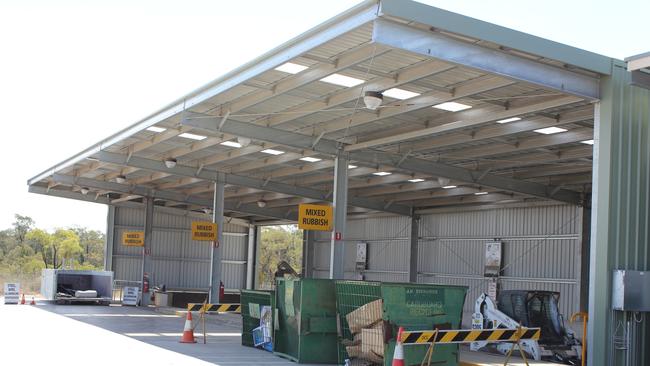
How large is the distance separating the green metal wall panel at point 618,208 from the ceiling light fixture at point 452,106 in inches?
165

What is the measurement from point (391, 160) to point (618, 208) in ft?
34.9

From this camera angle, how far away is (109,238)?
43.2m

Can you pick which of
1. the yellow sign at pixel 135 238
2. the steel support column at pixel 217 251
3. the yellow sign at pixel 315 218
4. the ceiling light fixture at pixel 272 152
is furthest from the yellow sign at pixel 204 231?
the yellow sign at pixel 315 218

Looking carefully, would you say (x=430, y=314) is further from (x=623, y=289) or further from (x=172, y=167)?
(x=172, y=167)

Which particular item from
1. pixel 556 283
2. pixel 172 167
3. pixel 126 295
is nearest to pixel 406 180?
pixel 556 283

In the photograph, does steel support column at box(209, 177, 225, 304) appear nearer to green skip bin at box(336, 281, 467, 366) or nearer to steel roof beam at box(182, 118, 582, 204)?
steel roof beam at box(182, 118, 582, 204)

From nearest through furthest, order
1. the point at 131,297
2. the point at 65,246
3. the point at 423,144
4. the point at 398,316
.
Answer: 1. the point at 398,316
2. the point at 423,144
3. the point at 131,297
4. the point at 65,246

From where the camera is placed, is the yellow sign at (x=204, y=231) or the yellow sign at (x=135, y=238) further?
the yellow sign at (x=135, y=238)

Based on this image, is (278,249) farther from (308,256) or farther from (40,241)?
(308,256)

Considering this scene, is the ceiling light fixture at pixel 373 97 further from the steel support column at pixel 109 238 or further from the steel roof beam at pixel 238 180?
the steel support column at pixel 109 238

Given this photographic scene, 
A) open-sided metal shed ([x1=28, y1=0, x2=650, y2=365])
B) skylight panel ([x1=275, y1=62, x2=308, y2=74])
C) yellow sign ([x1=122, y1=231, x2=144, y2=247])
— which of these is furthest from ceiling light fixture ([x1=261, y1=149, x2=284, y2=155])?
yellow sign ([x1=122, y1=231, x2=144, y2=247])

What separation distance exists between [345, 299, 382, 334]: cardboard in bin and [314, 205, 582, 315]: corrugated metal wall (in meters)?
15.8

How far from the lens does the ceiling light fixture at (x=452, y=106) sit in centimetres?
1820

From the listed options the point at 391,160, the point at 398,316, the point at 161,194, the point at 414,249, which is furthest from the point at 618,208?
the point at 161,194
